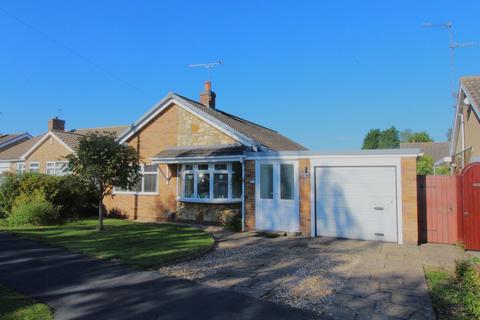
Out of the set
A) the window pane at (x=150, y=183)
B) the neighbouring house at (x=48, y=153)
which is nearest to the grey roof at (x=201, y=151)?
the window pane at (x=150, y=183)

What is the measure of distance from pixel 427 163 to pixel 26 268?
32741mm

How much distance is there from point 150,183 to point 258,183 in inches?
265

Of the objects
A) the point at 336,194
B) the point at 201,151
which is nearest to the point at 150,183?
the point at 201,151

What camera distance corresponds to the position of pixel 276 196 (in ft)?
41.1

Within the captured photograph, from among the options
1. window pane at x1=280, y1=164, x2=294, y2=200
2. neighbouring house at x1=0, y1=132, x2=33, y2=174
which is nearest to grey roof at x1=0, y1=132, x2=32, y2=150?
neighbouring house at x1=0, y1=132, x2=33, y2=174

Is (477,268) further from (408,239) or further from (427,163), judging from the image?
(427,163)

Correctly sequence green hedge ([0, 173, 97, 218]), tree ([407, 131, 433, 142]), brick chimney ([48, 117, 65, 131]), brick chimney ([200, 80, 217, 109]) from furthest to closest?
1. tree ([407, 131, 433, 142])
2. brick chimney ([48, 117, 65, 131])
3. brick chimney ([200, 80, 217, 109])
4. green hedge ([0, 173, 97, 218])

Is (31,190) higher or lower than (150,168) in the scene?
lower

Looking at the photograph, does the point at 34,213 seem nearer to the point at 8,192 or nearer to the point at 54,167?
the point at 8,192

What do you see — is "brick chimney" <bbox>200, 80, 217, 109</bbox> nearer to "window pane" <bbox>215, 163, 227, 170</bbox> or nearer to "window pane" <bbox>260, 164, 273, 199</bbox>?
"window pane" <bbox>215, 163, 227, 170</bbox>

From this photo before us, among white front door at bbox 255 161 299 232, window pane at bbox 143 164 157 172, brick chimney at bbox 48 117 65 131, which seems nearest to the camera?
white front door at bbox 255 161 299 232

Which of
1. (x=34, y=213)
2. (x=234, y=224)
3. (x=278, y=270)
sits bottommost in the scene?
(x=278, y=270)

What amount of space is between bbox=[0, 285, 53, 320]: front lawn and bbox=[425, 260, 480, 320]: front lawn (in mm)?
5742

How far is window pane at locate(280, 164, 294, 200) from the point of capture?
484 inches
